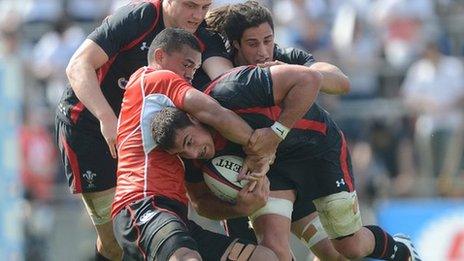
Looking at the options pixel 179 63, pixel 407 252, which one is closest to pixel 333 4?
pixel 407 252

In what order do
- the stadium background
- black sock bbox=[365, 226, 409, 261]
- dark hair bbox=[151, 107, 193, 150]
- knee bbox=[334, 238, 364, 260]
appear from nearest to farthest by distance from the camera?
1. dark hair bbox=[151, 107, 193, 150]
2. knee bbox=[334, 238, 364, 260]
3. black sock bbox=[365, 226, 409, 261]
4. the stadium background

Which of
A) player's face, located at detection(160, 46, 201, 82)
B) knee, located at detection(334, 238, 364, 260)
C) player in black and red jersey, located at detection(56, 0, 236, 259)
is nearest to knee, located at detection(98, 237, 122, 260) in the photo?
player in black and red jersey, located at detection(56, 0, 236, 259)

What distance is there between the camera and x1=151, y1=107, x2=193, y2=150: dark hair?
8.29 meters

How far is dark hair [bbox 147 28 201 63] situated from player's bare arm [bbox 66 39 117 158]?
0.68 m

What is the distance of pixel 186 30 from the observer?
29.6 feet

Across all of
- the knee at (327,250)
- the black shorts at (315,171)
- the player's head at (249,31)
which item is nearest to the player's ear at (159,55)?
the player's head at (249,31)

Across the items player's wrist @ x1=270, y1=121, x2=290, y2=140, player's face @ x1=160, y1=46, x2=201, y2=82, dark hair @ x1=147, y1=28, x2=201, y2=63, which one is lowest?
player's wrist @ x1=270, y1=121, x2=290, y2=140

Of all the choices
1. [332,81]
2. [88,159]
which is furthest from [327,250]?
[88,159]

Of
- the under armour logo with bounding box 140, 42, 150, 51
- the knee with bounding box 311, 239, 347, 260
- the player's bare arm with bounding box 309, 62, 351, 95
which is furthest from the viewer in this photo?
the knee with bounding box 311, 239, 347, 260

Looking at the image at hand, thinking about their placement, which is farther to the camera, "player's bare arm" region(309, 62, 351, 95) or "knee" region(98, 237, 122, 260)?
"knee" region(98, 237, 122, 260)

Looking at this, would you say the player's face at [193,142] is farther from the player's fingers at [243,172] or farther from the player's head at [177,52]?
the player's head at [177,52]

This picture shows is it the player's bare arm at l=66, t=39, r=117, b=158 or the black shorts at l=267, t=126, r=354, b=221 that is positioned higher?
the player's bare arm at l=66, t=39, r=117, b=158

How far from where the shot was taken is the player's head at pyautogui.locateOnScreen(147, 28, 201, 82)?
8547 millimetres

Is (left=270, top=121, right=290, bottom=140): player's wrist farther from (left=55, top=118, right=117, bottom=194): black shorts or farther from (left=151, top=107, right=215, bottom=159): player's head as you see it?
(left=55, top=118, right=117, bottom=194): black shorts
